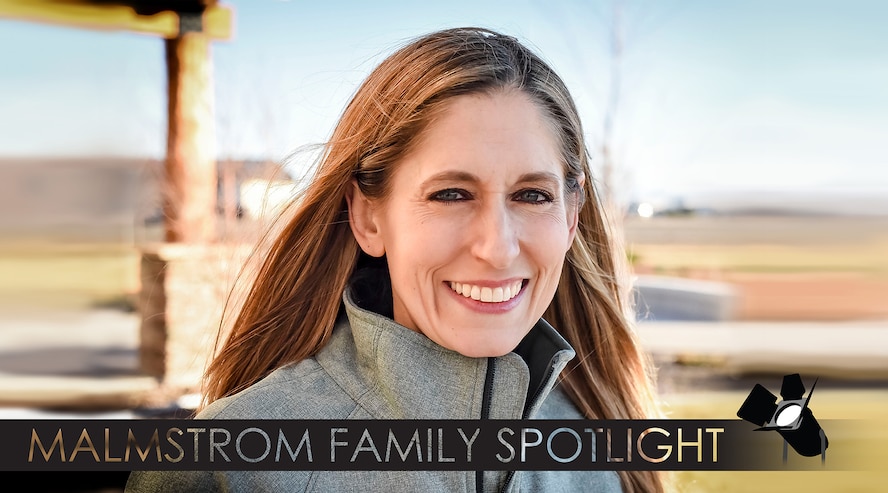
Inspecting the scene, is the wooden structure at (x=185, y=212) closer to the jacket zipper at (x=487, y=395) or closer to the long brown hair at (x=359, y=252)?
the long brown hair at (x=359, y=252)

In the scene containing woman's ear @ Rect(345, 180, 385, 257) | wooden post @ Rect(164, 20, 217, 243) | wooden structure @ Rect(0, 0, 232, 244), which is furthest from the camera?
wooden post @ Rect(164, 20, 217, 243)

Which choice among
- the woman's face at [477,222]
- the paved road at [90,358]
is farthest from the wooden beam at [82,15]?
the woman's face at [477,222]

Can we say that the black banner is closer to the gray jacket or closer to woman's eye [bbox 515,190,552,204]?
the gray jacket

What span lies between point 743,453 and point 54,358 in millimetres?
3101

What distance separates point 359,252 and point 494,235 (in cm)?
31

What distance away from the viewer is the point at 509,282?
1.26m

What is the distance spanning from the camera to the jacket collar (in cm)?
124

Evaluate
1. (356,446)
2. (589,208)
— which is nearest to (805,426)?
(589,208)

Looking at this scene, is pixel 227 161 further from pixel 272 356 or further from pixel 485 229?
pixel 485 229

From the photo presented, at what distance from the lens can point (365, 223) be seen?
52.2 inches

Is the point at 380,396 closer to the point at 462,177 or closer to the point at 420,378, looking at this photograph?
the point at 420,378

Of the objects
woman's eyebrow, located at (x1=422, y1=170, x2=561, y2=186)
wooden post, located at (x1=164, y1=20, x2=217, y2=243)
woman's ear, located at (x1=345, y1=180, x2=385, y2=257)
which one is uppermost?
wooden post, located at (x1=164, y1=20, x2=217, y2=243)

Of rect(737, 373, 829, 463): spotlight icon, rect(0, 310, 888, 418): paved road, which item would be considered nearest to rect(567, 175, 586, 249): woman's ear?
rect(737, 373, 829, 463): spotlight icon

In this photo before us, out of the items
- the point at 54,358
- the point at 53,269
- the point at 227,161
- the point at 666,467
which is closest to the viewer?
the point at 666,467
